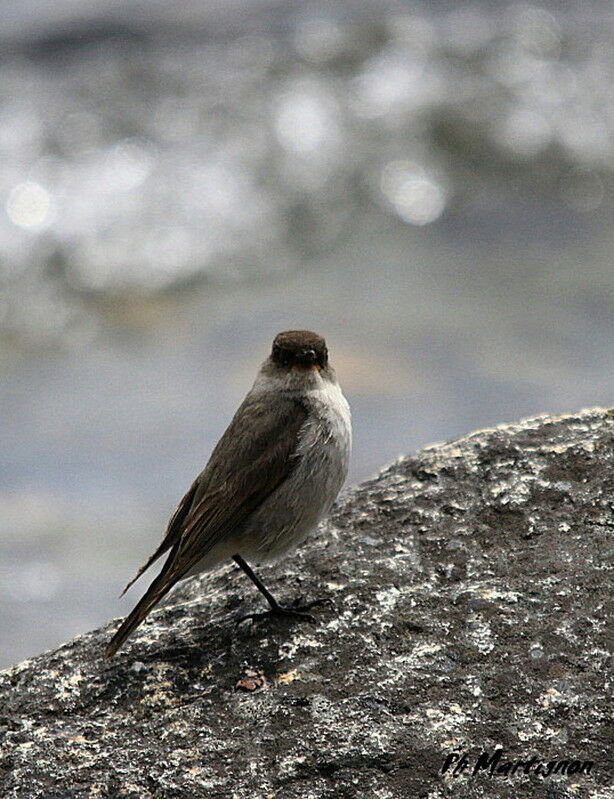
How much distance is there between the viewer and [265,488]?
4.16 m

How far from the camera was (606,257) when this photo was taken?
10.2 metres

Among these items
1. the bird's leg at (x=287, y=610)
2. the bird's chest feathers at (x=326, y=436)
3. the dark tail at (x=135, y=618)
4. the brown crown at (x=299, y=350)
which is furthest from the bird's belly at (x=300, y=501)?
the dark tail at (x=135, y=618)

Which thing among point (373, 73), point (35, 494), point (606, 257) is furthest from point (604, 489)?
point (373, 73)

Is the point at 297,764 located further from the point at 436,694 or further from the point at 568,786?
the point at 568,786

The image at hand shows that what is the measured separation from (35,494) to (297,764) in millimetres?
5468

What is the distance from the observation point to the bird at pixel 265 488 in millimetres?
4059

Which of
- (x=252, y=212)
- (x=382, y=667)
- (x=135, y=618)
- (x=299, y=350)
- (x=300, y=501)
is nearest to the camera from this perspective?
(x=382, y=667)

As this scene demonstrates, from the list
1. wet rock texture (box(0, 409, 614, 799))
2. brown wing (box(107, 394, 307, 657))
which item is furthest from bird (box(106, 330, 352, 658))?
wet rock texture (box(0, 409, 614, 799))

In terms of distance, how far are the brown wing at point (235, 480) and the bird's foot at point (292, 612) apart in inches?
11.1

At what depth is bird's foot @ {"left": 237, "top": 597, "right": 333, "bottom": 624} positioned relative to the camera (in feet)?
12.6

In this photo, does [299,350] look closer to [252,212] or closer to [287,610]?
[287,610]

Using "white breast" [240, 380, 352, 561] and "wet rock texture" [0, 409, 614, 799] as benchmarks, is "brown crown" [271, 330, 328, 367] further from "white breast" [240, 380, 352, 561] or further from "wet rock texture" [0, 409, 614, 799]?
"wet rock texture" [0, 409, 614, 799]

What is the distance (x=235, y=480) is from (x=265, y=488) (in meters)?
0.11

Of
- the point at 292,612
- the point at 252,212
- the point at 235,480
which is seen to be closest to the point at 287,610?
the point at 292,612
